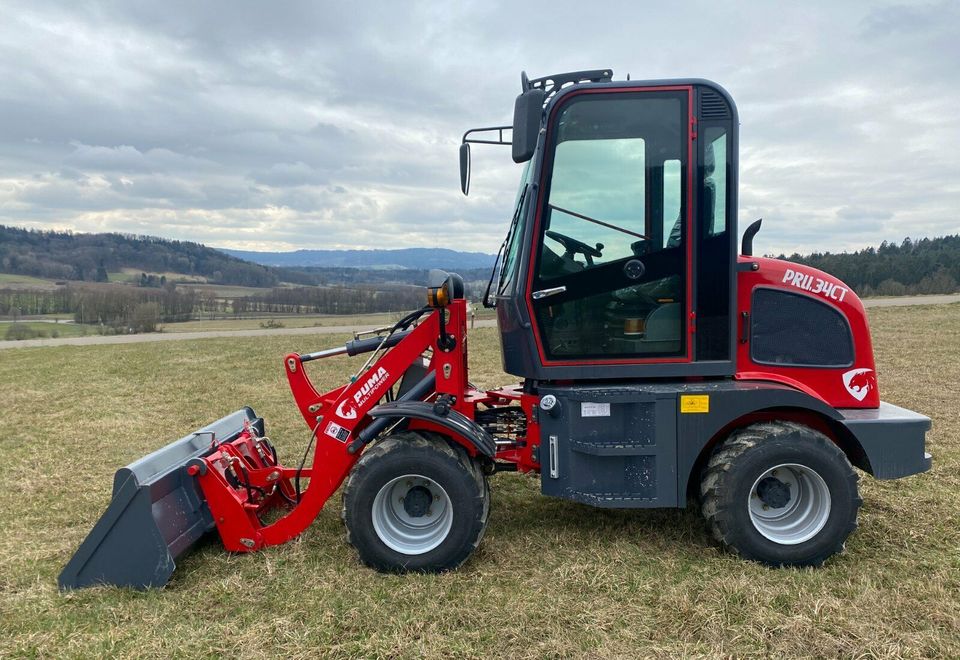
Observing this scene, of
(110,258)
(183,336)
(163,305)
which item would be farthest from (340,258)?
(183,336)

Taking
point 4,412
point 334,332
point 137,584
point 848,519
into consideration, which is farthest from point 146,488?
point 334,332

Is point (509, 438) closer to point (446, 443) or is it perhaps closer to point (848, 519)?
point (446, 443)

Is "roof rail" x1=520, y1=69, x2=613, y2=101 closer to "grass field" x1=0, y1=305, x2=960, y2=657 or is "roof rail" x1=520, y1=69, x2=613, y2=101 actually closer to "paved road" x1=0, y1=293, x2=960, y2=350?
"grass field" x1=0, y1=305, x2=960, y2=657

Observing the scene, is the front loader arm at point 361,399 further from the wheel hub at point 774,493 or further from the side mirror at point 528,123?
the wheel hub at point 774,493

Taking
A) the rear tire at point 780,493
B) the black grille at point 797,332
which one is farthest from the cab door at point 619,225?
the rear tire at point 780,493

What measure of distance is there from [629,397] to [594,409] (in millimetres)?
236

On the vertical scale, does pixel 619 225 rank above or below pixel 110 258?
below

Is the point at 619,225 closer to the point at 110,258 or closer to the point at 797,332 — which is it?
the point at 797,332

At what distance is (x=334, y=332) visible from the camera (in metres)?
24.7

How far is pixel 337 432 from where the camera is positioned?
13.9 feet

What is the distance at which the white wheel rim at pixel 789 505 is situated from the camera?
158 inches

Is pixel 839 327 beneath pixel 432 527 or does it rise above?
above

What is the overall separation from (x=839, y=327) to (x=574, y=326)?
5.97ft

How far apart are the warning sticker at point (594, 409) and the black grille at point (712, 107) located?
1.91 metres
